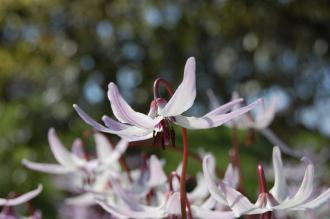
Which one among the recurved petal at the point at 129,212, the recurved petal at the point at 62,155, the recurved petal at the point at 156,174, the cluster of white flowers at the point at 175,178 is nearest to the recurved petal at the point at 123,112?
the cluster of white flowers at the point at 175,178

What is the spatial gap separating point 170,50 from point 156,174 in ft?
12.8

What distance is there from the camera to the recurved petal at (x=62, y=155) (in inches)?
52.2

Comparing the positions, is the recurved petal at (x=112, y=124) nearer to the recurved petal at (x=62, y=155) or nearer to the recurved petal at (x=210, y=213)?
the recurved petal at (x=210, y=213)

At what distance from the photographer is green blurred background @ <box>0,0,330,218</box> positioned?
4.71 metres

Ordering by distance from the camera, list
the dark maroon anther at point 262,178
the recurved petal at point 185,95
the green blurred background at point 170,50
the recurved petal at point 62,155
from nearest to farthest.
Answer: the recurved petal at point 185,95 < the dark maroon anther at point 262,178 < the recurved petal at point 62,155 < the green blurred background at point 170,50

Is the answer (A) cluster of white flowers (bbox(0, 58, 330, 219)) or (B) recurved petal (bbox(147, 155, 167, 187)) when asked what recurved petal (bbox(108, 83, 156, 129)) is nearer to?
(A) cluster of white flowers (bbox(0, 58, 330, 219))

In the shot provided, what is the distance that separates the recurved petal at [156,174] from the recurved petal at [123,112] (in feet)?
0.85

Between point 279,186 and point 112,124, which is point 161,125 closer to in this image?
point 112,124

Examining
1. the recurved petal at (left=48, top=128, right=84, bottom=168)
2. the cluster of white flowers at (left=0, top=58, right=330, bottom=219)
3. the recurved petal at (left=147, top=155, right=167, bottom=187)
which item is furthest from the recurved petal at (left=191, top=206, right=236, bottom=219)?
the recurved petal at (left=48, top=128, right=84, bottom=168)

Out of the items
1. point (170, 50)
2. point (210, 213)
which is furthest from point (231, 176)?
point (170, 50)

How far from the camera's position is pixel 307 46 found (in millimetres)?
5277

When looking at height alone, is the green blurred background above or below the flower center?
above

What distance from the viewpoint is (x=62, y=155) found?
1.36 meters

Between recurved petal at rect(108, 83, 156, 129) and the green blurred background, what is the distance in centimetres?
276
